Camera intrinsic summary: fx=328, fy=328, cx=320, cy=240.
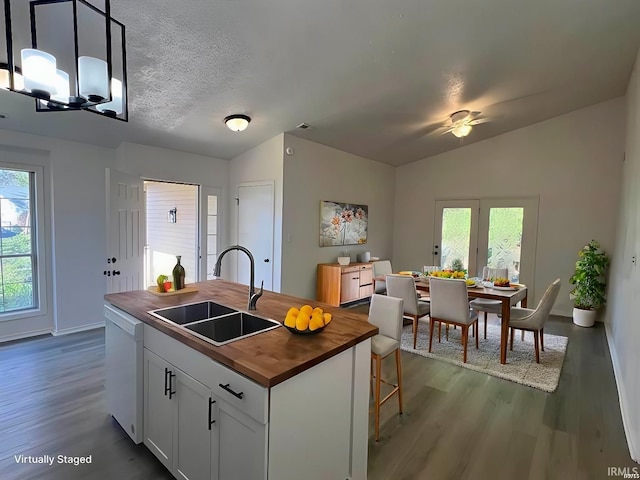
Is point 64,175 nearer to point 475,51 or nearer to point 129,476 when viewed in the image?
point 129,476

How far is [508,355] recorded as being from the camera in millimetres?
3701

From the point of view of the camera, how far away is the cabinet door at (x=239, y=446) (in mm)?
1306

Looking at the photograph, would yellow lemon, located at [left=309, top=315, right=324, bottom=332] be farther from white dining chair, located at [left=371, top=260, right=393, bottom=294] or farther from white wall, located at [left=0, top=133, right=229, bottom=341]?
white wall, located at [left=0, top=133, right=229, bottom=341]

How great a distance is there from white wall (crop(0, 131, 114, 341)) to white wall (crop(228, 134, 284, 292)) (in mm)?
1750

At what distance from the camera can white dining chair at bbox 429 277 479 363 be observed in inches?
136

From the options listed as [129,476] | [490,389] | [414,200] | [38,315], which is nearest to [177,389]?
[129,476]

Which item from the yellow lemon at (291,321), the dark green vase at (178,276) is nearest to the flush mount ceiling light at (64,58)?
the dark green vase at (178,276)

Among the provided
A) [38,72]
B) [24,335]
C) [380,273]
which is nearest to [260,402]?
[38,72]

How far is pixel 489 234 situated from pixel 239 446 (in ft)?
19.6

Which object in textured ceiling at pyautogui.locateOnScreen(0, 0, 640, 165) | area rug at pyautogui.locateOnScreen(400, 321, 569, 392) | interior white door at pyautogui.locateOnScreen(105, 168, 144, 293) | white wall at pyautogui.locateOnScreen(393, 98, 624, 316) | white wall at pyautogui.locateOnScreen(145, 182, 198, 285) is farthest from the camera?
white wall at pyautogui.locateOnScreen(145, 182, 198, 285)

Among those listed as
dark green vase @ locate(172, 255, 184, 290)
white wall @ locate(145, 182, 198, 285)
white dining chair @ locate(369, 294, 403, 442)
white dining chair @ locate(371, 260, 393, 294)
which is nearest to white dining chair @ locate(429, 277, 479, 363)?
white dining chair @ locate(371, 260, 393, 294)

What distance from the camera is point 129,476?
190 centimetres

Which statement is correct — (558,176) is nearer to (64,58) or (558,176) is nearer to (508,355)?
(508,355)

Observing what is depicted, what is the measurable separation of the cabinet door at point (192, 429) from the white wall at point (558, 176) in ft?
19.5
